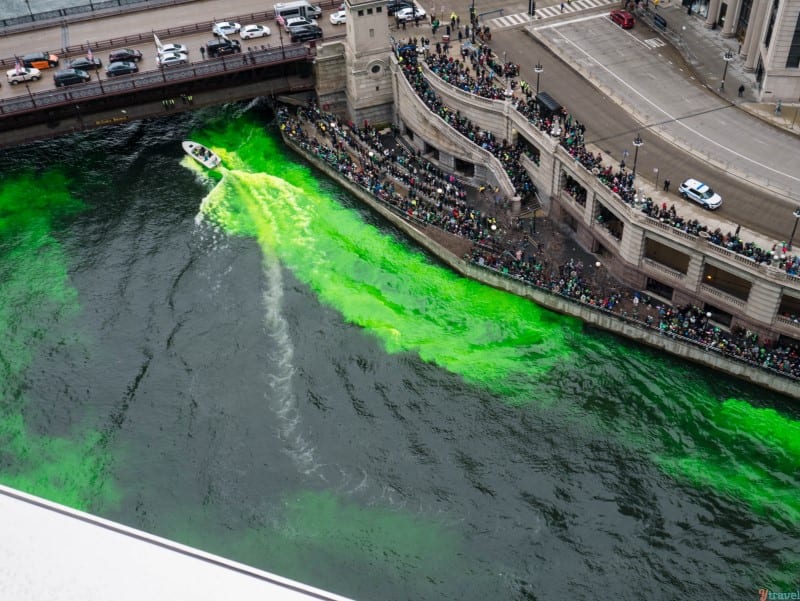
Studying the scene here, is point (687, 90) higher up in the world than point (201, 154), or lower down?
higher up

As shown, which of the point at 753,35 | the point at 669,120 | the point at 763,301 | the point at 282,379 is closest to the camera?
the point at 763,301

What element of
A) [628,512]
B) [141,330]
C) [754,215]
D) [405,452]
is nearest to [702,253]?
[754,215]

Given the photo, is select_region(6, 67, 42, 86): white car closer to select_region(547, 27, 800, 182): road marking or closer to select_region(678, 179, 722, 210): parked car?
select_region(547, 27, 800, 182): road marking

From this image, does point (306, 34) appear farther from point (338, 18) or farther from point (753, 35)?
point (753, 35)

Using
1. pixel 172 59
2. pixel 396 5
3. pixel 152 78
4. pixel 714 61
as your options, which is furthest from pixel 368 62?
pixel 714 61

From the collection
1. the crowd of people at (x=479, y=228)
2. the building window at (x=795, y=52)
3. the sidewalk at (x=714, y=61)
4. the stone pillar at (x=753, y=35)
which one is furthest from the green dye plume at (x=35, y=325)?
the building window at (x=795, y=52)

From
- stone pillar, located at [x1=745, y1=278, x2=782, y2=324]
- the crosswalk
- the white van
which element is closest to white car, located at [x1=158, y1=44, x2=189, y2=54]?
the white van
